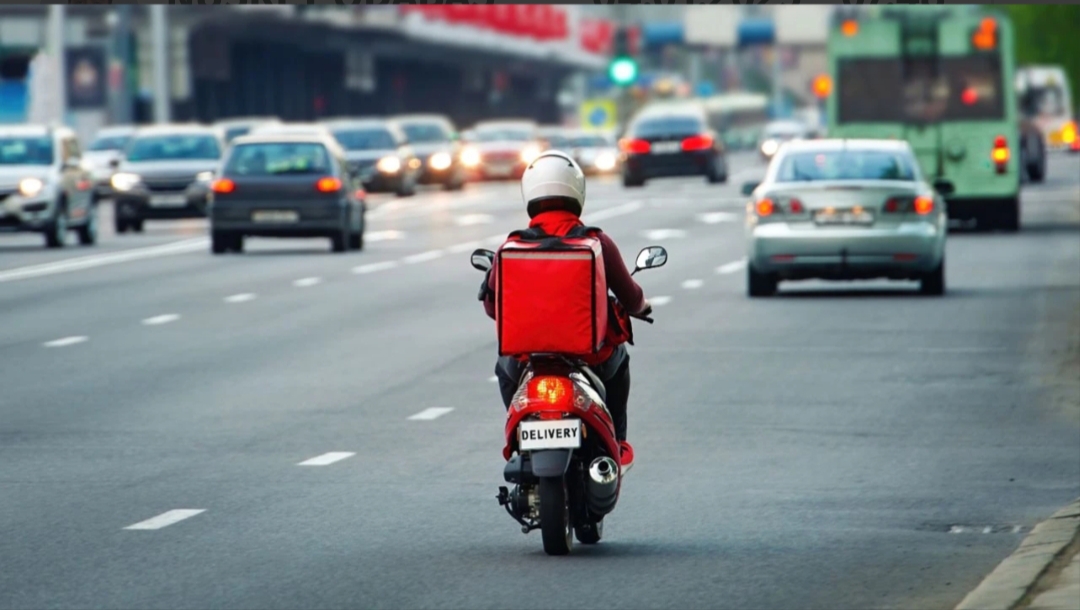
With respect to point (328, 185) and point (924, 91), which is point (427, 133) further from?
point (328, 185)

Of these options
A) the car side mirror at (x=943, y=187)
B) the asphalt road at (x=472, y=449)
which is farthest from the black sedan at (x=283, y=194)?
the car side mirror at (x=943, y=187)

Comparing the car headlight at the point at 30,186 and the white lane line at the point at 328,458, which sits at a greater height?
the white lane line at the point at 328,458

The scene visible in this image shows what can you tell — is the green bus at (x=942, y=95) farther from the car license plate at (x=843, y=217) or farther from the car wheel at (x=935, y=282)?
the car license plate at (x=843, y=217)

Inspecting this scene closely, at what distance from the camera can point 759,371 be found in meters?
17.0

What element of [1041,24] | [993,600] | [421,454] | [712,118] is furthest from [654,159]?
[712,118]

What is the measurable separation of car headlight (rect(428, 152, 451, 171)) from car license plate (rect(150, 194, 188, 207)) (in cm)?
2056

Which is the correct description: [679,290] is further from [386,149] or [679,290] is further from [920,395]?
[386,149]

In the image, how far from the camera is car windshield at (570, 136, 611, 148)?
76.1 metres

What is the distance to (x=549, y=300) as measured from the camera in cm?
915

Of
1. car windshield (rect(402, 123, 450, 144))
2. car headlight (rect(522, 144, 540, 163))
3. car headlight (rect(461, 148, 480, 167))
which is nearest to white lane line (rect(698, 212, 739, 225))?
car windshield (rect(402, 123, 450, 144))

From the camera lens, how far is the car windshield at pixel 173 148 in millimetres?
43281

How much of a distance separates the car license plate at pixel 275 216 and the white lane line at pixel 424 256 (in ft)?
5.30

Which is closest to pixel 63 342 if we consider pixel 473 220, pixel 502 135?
pixel 473 220

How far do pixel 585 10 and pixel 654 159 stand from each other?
4115 inches
